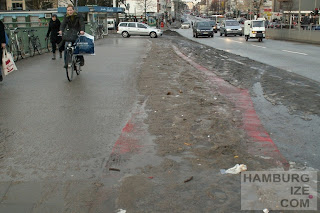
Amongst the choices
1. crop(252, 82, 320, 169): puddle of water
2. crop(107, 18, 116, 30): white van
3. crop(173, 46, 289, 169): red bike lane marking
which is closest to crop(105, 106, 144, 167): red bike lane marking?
crop(173, 46, 289, 169): red bike lane marking

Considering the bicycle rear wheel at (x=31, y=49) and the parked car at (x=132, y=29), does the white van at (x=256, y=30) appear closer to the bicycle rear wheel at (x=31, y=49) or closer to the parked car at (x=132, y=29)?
the parked car at (x=132, y=29)

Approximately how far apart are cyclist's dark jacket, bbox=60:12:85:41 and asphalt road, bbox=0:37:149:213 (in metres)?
1.42

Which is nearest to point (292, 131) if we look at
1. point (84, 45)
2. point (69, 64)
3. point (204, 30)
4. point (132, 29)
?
point (69, 64)

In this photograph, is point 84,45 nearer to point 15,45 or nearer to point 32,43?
point 15,45

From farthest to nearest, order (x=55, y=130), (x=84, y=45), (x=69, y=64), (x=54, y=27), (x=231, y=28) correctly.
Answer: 1. (x=231, y=28)
2. (x=54, y=27)
3. (x=84, y=45)
4. (x=69, y=64)
5. (x=55, y=130)

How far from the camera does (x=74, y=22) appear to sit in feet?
33.2

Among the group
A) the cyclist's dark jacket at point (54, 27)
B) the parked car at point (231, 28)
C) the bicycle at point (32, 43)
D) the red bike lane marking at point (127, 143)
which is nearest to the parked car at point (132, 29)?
the parked car at point (231, 28)

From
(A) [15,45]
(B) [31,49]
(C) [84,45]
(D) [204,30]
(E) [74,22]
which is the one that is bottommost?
(B) [31,49]

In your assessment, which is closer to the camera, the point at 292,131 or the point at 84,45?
the point at 292,131

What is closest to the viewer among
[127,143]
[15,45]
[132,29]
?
[127,143]

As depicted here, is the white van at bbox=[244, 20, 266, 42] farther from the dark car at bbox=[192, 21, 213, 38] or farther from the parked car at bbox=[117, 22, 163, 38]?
the parked car at bbox=[117, 22, 163, 38]

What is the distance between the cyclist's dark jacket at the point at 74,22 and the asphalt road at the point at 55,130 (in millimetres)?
1418

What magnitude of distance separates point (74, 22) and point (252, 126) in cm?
611

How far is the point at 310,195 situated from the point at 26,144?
360 cm
